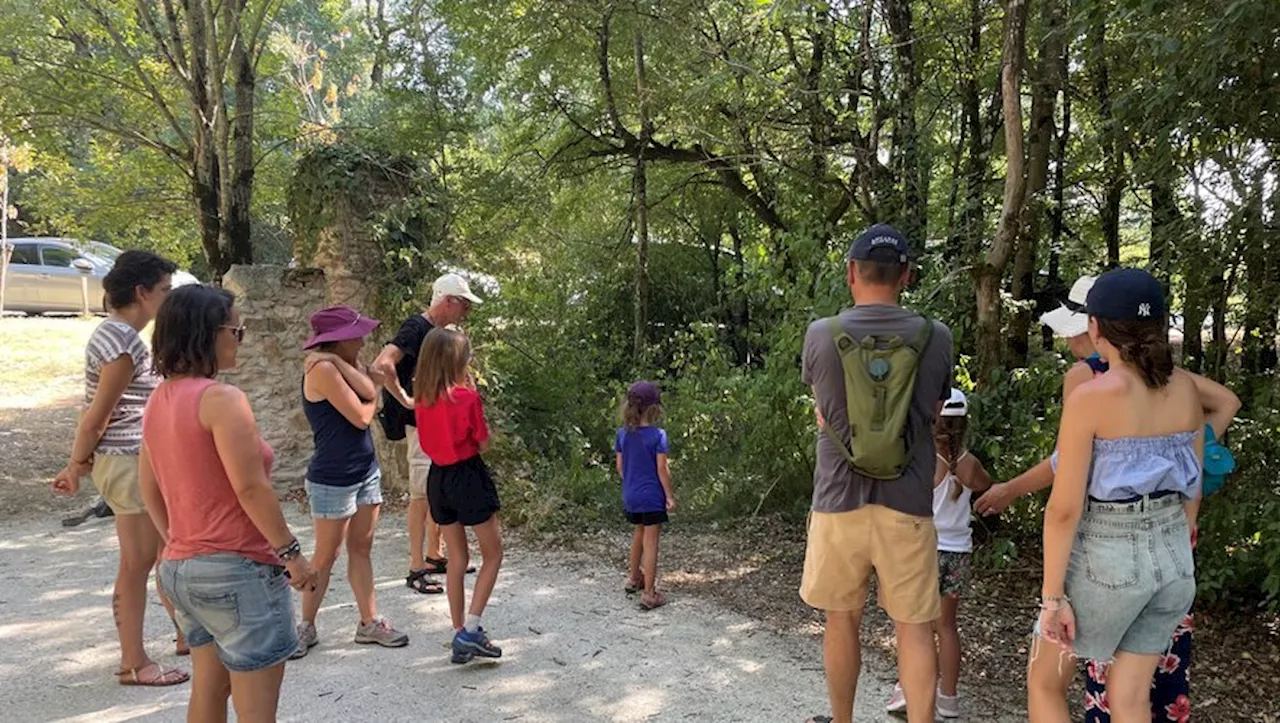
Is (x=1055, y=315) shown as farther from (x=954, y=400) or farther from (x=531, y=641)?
(x=531, y=641)

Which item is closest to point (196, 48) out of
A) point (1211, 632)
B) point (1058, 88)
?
point (1058, 88)

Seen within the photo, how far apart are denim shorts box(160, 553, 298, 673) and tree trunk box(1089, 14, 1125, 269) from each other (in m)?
4.19

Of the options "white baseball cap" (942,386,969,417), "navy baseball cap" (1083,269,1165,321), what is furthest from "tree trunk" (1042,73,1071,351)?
"navy baseball cap" (1083,269,1165,321)

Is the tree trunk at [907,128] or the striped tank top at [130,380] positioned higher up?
the tree trunk at [907,128]

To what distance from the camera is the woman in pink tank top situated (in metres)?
2.37

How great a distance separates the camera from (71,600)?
15.5 ft

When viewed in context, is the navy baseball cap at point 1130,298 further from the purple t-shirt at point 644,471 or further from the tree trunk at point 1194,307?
the purple t-shirt at point 644,471

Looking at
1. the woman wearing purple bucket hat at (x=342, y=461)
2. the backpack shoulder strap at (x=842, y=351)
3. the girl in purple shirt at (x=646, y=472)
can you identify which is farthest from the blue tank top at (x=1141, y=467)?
the woman wearing purple bucket hat at (x=342, y=461)

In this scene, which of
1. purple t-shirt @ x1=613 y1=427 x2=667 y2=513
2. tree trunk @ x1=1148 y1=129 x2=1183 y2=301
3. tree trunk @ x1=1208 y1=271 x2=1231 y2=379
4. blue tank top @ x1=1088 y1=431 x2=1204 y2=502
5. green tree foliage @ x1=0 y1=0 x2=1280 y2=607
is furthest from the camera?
purple t-shirt @ x1=613 y1=427 x2=667 y2=513

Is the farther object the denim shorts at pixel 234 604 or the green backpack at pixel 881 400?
the green backpack at pixel 881 400

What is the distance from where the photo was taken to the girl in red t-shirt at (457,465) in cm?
373

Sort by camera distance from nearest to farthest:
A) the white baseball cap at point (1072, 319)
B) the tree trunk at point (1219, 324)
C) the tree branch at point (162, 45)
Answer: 1. the white baseball cap at point (1072, 319)
2. the tree trunk at point (1219, 324)
3. the tree branch at point (162, 45)

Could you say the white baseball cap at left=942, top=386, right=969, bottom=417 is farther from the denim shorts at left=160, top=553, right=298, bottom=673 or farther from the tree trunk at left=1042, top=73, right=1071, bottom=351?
the tree trunk at left=1042, top=73, right=1071, bottom=351

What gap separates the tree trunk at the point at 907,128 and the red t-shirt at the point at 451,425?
356 cm
